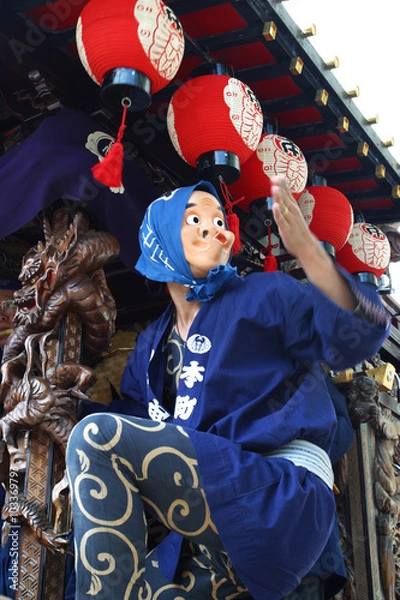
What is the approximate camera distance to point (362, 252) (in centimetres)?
477

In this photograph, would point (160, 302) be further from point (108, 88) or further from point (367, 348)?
point (367, 348)

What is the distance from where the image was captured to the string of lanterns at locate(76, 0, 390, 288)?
2.91 m

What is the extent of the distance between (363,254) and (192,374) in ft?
8.43

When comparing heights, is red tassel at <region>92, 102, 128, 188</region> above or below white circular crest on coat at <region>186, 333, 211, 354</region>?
above

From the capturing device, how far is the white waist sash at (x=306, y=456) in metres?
2.32

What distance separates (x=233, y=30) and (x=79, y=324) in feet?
5.62

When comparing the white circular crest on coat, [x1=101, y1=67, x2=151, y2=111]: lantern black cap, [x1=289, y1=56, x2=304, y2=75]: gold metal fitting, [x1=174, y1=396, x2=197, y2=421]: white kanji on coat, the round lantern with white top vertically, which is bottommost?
the round lantern with white top

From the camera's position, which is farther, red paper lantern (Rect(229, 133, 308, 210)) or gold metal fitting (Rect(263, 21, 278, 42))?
red paper lantern (Rect(229, 133, 308, 210))

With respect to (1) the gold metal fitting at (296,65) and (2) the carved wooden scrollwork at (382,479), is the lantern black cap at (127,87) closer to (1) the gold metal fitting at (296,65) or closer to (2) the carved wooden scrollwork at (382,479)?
(1) the gold metal fitting at (296,65)

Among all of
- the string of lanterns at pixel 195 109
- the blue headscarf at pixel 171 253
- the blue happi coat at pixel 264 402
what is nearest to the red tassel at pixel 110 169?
the string of lanterns at pixel 195 109

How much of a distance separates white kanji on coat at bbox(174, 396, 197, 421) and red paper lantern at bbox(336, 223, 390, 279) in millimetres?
2584

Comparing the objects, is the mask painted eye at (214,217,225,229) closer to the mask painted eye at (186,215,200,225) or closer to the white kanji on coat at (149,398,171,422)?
the mask painted eye at (186,215,200,225)

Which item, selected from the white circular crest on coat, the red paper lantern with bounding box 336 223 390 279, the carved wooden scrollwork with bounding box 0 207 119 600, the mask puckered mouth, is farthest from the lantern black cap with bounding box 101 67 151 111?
the red paper lantern with bounding box 336 223 390 279

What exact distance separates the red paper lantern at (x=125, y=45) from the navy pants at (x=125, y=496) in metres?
1.50
